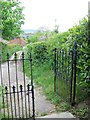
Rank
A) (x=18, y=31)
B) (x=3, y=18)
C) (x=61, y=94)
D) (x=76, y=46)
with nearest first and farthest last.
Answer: (x=76, y=46) → (x=61, y=94) → (x=3, y=18) → (x=18, y=31)

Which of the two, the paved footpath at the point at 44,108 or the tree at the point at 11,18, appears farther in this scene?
the tree at the point at 11,18

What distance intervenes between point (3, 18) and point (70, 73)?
2.17 metres

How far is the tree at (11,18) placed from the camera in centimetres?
423

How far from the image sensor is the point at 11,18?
14.3 feet

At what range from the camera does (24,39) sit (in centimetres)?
606

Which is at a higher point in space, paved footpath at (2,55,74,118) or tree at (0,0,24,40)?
tree at (0,0,24,40)

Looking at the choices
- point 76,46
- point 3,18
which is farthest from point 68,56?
point 3,18

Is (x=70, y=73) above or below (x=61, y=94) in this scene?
above

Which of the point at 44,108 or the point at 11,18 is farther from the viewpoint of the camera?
the point at 11,18

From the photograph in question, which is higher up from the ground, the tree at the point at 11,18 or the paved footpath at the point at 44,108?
the tree at the point at 11,18

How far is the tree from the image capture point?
167 inches

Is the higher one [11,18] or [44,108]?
[11,18]

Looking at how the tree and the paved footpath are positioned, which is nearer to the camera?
the paved footpath

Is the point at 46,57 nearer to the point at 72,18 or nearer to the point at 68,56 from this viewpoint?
the point at 72,18
